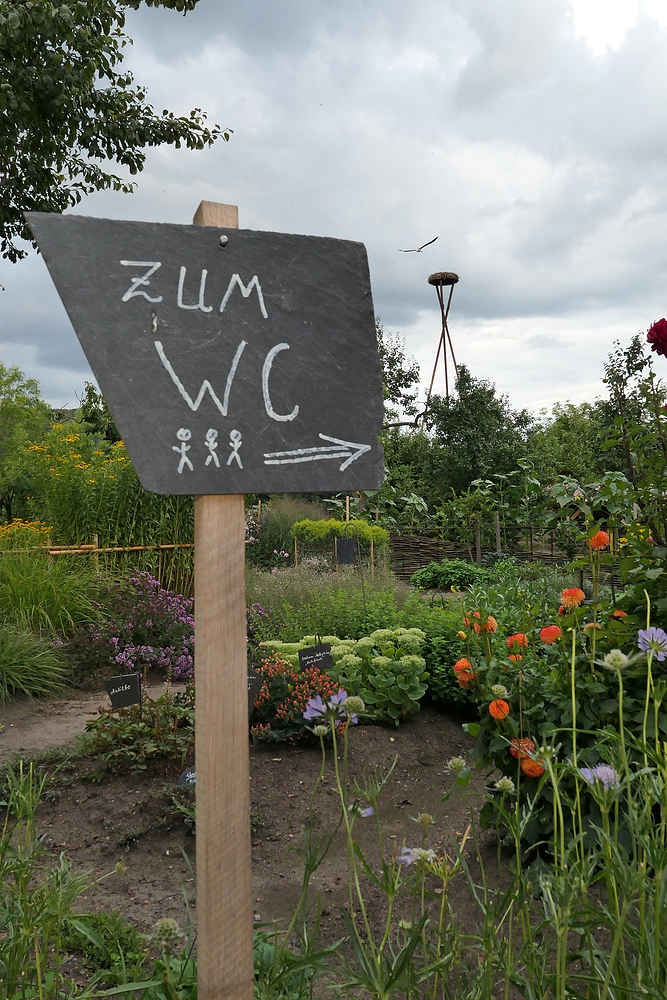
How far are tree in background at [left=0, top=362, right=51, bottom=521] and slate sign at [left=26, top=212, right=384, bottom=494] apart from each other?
34.0 feet

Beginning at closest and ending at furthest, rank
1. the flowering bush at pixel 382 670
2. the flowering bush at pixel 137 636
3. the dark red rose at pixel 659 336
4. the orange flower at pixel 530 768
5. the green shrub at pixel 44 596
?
the orange flower at pixel 530 768
the dark red rose at pixel 659 336
the flowering bush at pixel 382 670
the flowering bush at pixel 137 636
the green shrub at pixel 44 596

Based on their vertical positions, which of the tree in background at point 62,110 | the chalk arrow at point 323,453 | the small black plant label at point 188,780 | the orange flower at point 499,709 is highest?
the tree in background at point 62,110

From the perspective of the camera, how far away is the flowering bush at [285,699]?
3.67 metres

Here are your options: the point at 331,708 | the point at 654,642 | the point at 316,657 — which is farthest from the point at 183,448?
the point at 316,657

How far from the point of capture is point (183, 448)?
4.99ft

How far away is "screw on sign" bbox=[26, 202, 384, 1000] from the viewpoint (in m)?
1.48

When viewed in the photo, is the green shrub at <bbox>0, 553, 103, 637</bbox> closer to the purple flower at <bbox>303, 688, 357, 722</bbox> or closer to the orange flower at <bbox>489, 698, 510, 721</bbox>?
the orange flower at <bbox>489, 698, 510, 721</bbox>

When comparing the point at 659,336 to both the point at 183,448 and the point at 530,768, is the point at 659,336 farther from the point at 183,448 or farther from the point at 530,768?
the point at 183,448

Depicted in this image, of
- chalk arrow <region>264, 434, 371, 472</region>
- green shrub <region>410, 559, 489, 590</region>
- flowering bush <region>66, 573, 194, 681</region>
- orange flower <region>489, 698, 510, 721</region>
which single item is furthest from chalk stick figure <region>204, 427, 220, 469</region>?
green shrub <region>410, 559, 489, 590</region>

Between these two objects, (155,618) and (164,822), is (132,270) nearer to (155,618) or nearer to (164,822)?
(164,822)

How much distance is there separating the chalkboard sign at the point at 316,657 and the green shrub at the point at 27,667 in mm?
2355

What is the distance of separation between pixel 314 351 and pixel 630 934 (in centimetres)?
122

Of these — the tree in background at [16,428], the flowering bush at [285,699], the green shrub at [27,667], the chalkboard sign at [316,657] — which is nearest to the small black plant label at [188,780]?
the flowering bush at [285,699]

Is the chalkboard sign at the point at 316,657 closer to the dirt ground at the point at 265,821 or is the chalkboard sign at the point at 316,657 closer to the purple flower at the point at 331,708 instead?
the dirt ground at the point at 265,821
